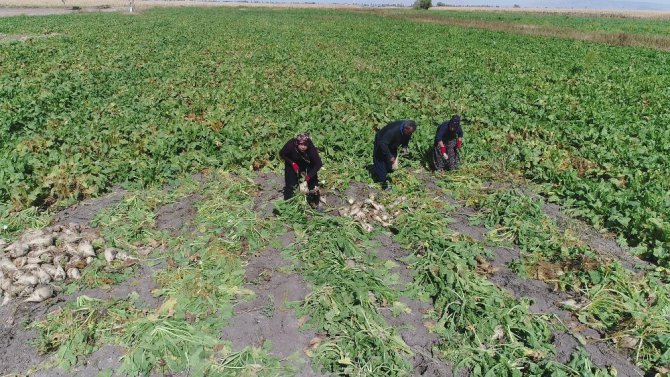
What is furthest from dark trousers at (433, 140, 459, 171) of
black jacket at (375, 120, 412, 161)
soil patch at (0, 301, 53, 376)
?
soil patch at (0, 301, 53, 376)

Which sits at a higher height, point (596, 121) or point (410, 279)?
point (596, 121)

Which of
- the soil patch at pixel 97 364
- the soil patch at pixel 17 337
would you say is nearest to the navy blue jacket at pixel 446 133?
the soil patch at pixel 97 364

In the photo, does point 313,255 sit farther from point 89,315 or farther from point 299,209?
point 89,315

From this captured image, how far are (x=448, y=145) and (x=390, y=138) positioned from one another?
67.9 inches

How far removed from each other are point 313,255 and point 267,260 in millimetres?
694

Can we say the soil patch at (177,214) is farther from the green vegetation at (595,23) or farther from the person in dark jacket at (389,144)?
the green vegetation at (595,23)

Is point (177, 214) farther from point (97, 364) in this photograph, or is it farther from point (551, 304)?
point (551, 304)

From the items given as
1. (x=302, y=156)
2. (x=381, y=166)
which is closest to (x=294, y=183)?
(x=302, y=156)

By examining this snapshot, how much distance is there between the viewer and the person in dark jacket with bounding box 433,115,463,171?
8945 millimetres

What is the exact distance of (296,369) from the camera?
4598 millimetres

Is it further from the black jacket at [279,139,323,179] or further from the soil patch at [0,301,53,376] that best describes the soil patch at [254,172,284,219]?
the soil patch at [0,301,53,376]

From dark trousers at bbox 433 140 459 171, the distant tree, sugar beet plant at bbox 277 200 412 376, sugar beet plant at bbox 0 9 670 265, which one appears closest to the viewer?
sugar beet plant at bbox 277 200 412 376

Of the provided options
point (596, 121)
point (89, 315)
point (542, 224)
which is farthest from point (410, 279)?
point (596, 121)

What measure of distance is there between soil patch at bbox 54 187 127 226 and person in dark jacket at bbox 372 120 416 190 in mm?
5104
